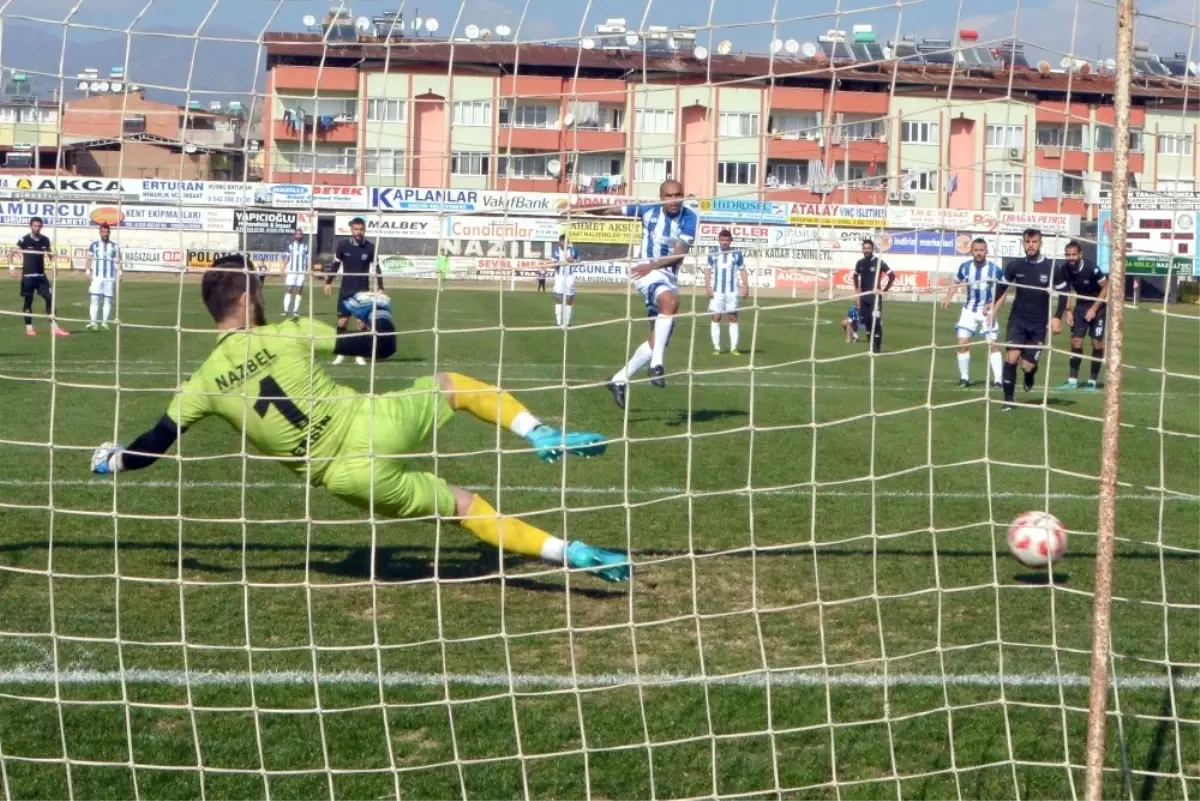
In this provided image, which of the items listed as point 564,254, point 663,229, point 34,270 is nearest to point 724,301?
point 663,229

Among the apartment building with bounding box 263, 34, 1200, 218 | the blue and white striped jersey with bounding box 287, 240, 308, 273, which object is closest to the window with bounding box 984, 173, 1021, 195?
the apartment building with bounding box 263, 34, 1200, 218

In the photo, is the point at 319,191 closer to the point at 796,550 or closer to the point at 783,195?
the point at 783,195

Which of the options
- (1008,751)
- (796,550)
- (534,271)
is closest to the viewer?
(1008,751)

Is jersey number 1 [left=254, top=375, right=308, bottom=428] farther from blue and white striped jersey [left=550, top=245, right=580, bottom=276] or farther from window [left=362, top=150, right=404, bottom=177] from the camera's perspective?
blue and white striped jersey [left=550, top=245, right=580, bottom=276]

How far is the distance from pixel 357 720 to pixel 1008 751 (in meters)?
2.09

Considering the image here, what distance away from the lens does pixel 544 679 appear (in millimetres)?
5125

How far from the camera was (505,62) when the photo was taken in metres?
4.95

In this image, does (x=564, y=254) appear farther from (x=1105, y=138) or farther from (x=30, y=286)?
(x=30, y=286)

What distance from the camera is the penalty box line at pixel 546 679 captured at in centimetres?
504

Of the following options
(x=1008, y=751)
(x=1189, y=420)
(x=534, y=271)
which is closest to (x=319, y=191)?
(x=534, y=271)

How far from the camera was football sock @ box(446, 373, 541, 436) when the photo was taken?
605cm

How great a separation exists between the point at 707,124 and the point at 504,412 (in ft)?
4.97

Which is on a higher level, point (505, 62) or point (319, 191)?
point (505, 62)

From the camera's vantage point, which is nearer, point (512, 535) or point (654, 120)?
point (654, 120)
